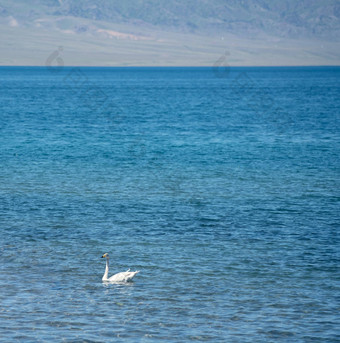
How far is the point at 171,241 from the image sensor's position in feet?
86.6

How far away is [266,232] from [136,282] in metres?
8.10

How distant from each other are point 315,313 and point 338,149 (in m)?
38.5

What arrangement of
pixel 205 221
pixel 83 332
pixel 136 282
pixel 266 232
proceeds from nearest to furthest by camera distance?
1. pixel 83 332
2. pixel 136 282
3. pixel 266 232
4. pixel 205 221

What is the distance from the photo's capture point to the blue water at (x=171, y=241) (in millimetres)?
18328

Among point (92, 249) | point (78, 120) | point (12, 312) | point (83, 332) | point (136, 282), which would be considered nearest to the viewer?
point (83, 332)

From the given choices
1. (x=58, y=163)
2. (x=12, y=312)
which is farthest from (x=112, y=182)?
(x=12, y=312)

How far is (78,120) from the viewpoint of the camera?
86062mm

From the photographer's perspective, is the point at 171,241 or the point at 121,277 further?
the point at 171,241

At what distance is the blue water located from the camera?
60.1 feet

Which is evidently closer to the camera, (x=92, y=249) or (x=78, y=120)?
(x=92, y=249)

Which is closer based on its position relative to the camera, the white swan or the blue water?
the blue water

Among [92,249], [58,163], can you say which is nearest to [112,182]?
[58,163]

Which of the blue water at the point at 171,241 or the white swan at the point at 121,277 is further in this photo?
the white swan at the point at 121,277

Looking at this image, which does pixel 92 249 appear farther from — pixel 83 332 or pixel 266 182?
pixel 266 182
